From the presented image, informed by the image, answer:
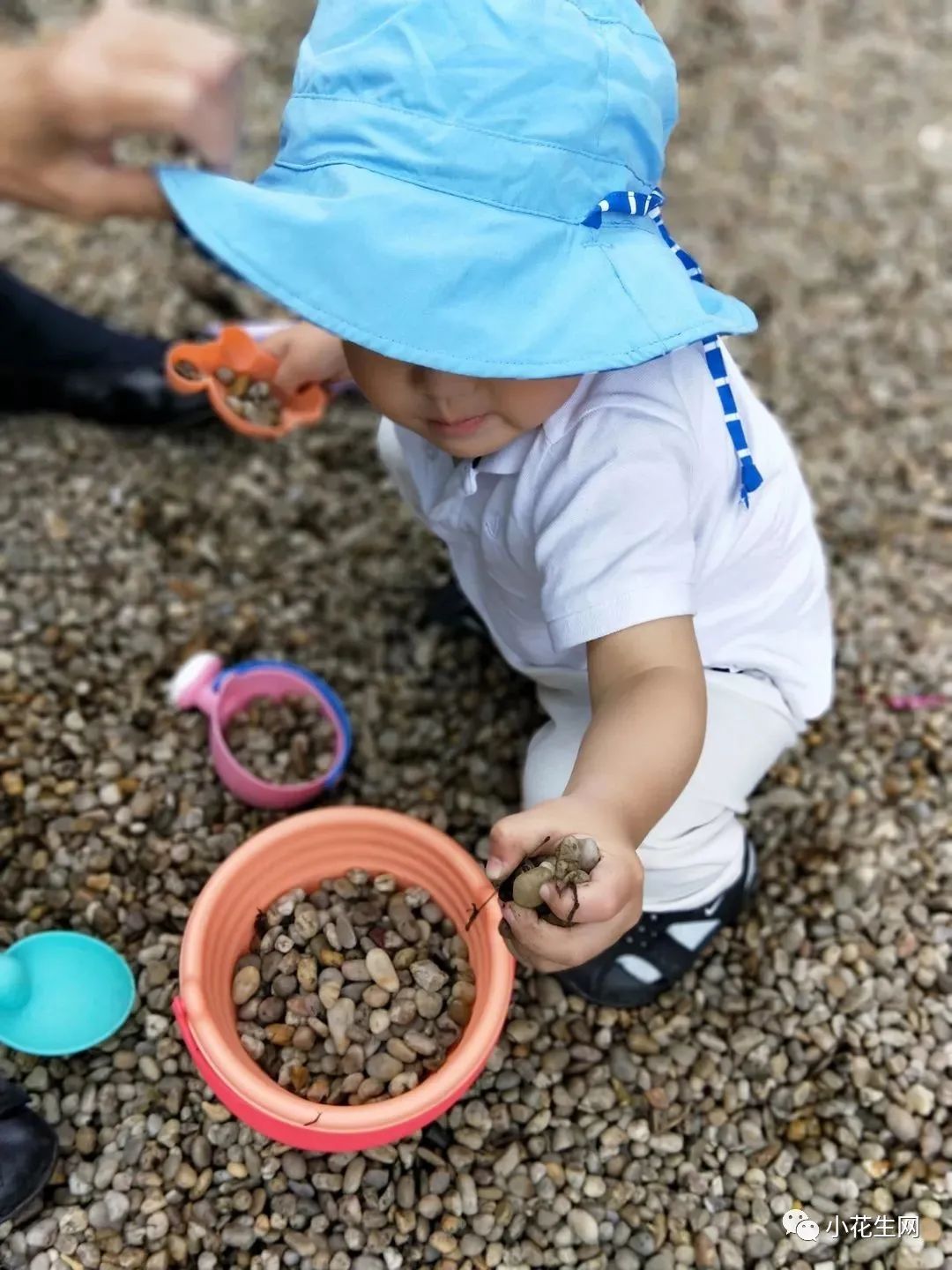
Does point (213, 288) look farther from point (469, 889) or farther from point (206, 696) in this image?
point (469, 889)

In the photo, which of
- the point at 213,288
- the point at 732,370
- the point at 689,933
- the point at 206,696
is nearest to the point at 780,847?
the point at 689,933

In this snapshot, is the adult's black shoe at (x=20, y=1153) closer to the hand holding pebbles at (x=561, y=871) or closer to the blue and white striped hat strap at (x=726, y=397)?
the hand holding pebbles at (x=561, y=871)

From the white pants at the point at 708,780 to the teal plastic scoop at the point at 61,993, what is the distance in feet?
2.35

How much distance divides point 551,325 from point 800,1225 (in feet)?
4.47

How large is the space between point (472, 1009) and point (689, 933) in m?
0.46

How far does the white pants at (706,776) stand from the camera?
1.80 meters

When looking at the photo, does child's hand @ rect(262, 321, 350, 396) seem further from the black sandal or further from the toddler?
the black sandal

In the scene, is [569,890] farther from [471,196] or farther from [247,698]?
[247,698]

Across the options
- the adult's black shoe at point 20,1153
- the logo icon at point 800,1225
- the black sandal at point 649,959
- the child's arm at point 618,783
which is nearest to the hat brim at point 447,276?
the child's arm at point 618,783

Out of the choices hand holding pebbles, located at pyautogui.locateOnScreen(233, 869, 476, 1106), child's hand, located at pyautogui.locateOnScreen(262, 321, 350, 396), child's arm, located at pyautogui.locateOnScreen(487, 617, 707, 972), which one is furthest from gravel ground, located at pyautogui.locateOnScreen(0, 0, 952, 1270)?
child's arm, located at pyautogui.locateOnScreen(487, 617, 707, 972)

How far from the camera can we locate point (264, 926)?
1736 millimetres

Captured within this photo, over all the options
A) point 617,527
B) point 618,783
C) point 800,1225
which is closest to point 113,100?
point 617,527

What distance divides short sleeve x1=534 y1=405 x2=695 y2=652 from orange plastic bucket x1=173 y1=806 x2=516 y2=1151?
45cm

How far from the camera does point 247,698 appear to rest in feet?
7.08
